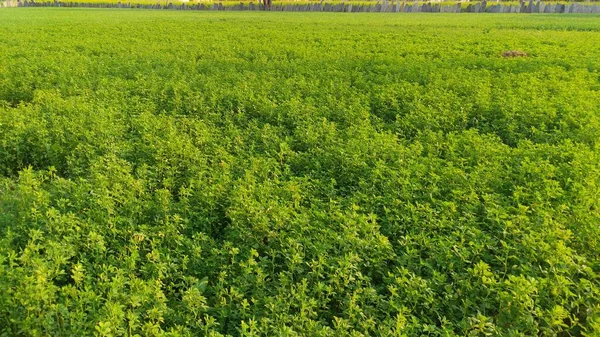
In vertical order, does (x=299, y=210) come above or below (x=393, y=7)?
above

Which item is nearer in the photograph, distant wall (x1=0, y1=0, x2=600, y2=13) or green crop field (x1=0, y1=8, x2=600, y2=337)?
green crop field (x1=0, y1=8, x2=600, y2=337)

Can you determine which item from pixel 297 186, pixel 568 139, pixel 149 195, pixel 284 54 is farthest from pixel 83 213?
pixel 284 54

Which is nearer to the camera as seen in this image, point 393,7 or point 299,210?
point 299,210

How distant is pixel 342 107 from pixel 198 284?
5651 millimetres

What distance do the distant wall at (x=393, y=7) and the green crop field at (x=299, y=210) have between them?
51.1 meters

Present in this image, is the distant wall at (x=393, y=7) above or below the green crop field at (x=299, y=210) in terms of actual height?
below

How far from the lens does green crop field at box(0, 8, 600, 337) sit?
3619mm

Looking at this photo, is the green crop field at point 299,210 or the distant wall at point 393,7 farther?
the distant wall at point 393,7

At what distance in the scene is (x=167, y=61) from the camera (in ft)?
46.2

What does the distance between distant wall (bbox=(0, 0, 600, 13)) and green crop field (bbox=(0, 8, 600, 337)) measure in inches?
2010

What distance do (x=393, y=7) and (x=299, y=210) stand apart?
2548 inches

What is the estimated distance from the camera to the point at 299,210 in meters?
5.25

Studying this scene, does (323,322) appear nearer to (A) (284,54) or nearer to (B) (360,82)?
(B) (360,82)

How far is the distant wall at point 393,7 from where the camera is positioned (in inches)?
2090
